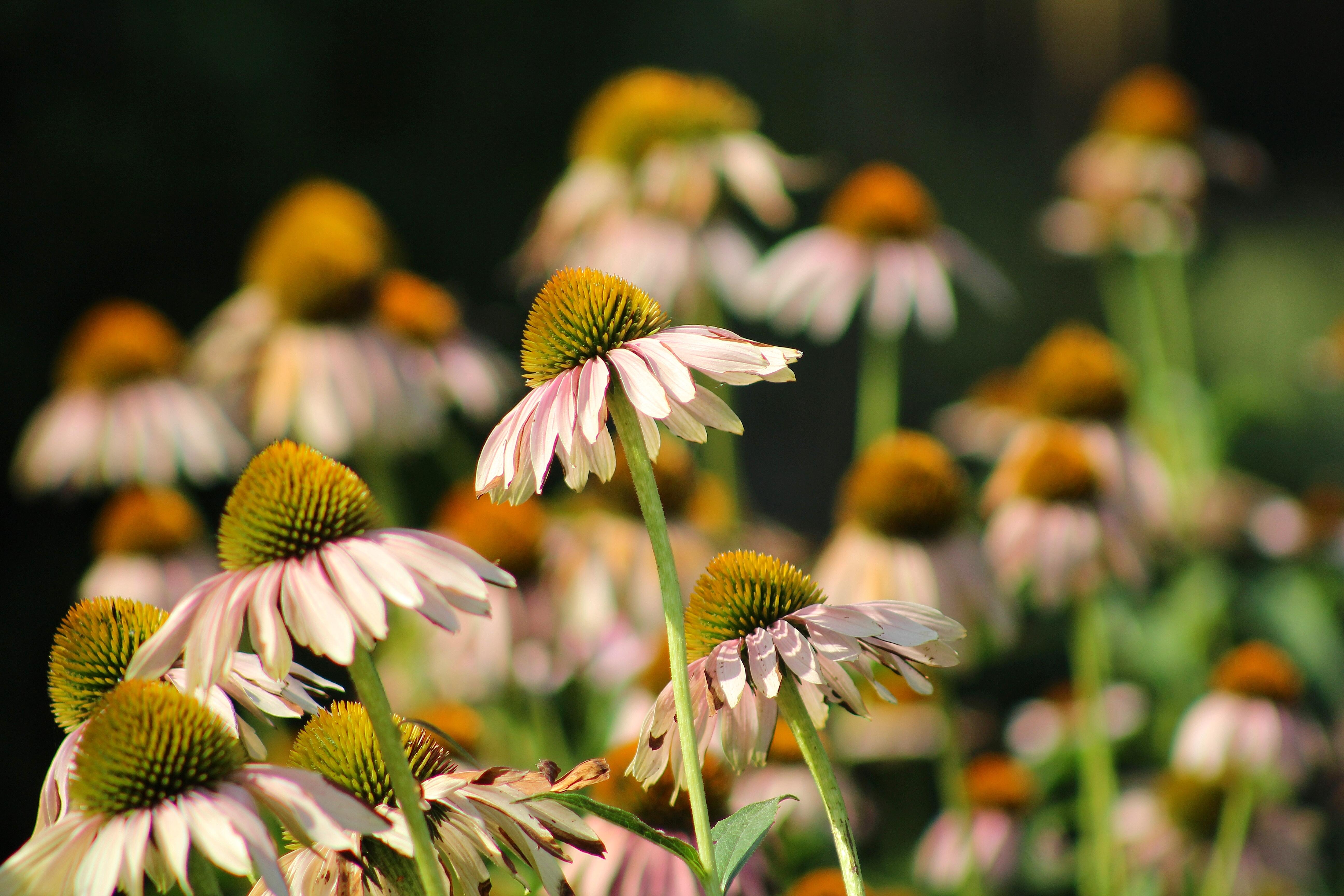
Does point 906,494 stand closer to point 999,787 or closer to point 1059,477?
point 1059,477

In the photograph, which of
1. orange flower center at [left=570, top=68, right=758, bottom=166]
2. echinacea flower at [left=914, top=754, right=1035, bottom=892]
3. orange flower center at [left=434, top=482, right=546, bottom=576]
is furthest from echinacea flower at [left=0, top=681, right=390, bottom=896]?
orange flower center at [left=570, top=68, right=758, bottom=166]

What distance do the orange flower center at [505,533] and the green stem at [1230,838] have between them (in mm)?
909

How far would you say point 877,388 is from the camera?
3.38 m

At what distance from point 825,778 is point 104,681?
0.36m

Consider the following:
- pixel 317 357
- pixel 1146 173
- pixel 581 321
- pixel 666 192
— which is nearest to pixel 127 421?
pixel 317 357

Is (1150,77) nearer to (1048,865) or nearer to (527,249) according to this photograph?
(527,249)

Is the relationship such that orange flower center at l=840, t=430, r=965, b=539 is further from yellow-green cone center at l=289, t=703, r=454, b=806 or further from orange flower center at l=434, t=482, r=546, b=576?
yellow-green cone center at l=289, t=703, r=454, b=806

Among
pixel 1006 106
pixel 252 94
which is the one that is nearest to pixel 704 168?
pixel 252 94

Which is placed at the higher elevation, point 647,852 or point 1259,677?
point 1259,677

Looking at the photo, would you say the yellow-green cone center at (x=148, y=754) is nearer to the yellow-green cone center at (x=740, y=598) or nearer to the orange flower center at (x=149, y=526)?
the yellow-green cone center at (x=740, y=598)

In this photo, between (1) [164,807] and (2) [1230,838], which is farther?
(2) [1230,838]

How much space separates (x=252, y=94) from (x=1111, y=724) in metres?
2.70

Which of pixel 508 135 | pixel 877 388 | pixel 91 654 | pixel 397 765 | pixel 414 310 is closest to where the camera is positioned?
pixel 397 765

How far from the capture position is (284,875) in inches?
21.4
